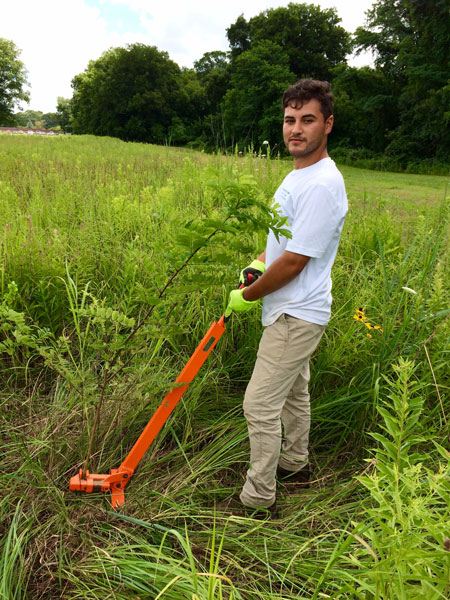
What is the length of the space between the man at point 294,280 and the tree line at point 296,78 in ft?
11.0

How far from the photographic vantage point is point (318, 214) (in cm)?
171

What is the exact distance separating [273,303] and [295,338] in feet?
0.61

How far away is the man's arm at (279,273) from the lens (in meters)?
1.74

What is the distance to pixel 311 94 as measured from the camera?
1.82 m

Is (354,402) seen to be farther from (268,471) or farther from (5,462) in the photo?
(5,462)

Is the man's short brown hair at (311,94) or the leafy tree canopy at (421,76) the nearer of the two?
the man's short brown hair at (311,94)

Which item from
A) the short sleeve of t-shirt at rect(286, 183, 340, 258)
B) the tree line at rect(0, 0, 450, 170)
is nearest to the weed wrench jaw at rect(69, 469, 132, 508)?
the short sleeve of t-shirt at rect(286, 183, 340, 258)

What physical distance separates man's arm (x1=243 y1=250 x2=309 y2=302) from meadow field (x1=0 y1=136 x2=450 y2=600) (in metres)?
0.14

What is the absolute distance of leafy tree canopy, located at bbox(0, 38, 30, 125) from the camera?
6134 cm

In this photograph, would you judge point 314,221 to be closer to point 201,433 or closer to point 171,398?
point 171,398

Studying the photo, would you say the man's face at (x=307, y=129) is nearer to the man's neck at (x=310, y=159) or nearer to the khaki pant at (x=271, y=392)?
the man's neck at (x=310, y=159)

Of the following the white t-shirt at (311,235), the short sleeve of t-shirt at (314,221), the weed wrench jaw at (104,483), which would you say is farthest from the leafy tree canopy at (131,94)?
the weed wrench jaw at (104,483)

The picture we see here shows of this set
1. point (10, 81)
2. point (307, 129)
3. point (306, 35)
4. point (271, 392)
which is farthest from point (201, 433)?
point (10, 81)

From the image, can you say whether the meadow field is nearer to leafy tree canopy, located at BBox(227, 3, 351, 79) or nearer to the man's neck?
the man's neck
